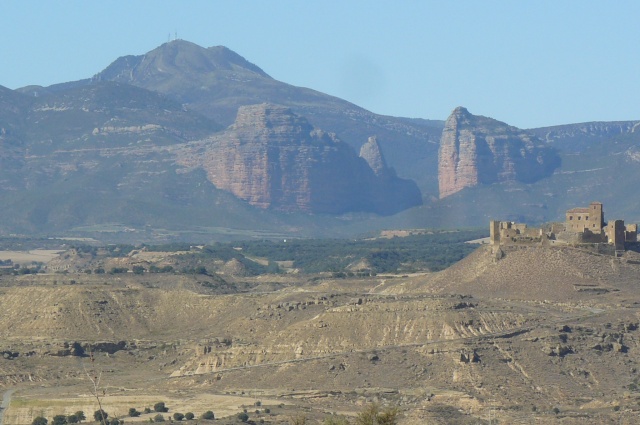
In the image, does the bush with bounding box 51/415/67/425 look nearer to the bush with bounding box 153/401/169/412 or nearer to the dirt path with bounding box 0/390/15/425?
the dirt path with bounding box 0/390/15/425

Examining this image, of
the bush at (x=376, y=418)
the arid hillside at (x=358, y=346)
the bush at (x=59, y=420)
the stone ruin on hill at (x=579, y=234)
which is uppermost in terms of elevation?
the stone ruin on hill at (x=579, y=234)

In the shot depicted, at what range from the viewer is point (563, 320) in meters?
150

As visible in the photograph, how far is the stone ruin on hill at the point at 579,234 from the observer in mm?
168875

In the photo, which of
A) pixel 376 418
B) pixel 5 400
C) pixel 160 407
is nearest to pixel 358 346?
pixel 160 407

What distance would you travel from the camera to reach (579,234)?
168m

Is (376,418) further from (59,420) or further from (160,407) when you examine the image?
(160,407)

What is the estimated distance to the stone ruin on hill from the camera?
16888 cm

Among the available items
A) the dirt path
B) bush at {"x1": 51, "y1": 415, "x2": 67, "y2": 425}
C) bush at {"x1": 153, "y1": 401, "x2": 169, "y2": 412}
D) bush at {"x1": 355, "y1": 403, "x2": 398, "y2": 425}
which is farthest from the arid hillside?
bush at {"x1": 355, "y1": 403, "x2": 398, "y2": 425}

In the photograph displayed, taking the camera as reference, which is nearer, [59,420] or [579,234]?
[59,420]

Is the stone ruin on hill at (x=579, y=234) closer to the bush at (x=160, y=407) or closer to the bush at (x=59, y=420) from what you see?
the bush at (x=160, y=407)

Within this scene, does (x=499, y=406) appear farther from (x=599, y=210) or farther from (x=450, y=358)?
(x=599, y=210)

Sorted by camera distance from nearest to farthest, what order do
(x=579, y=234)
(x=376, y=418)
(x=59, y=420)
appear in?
(x=376, y=418), (x=59, y=420), (x=579, y=234)

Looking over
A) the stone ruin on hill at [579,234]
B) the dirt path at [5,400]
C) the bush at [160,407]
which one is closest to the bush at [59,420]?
the dirt path at [5,400]

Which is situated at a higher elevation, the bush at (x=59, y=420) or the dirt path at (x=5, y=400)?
the bush at (x=59, y=420)
